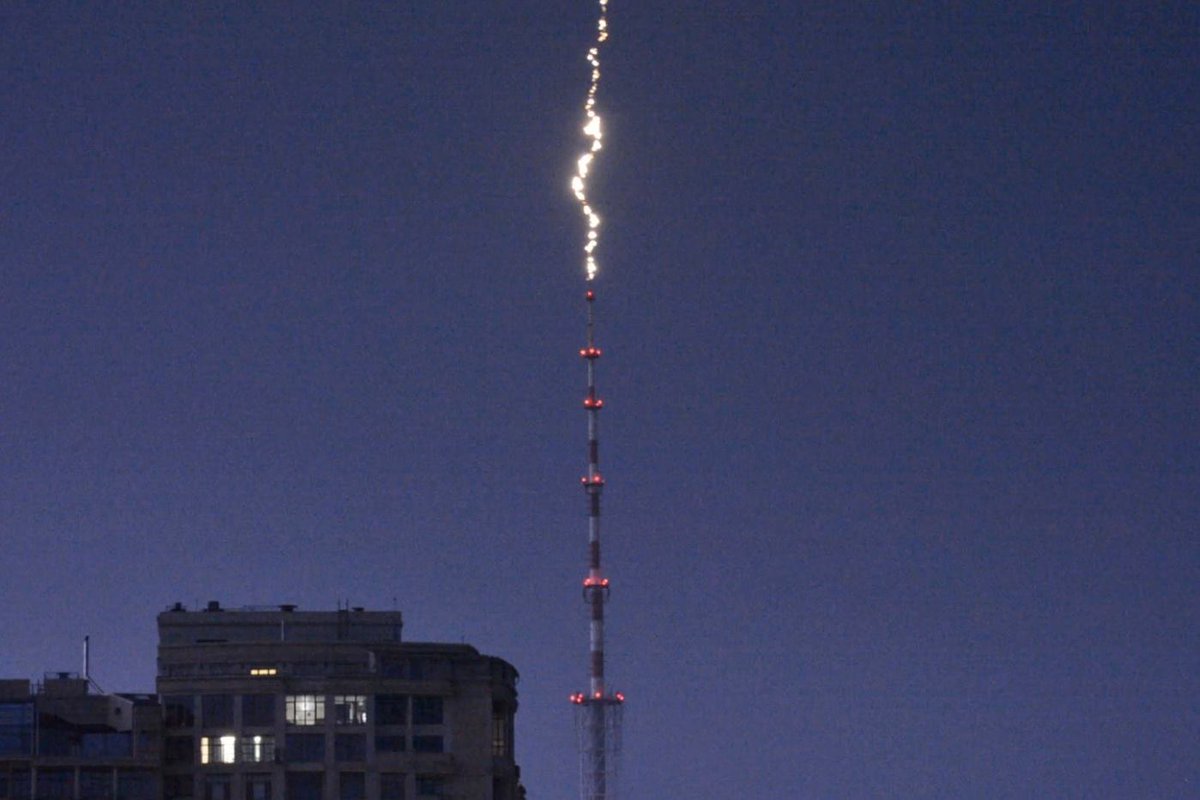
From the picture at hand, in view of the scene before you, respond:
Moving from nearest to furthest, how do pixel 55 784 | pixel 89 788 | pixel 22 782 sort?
pixel 22 782, pixel 55 784, pixel 89 788

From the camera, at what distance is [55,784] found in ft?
653

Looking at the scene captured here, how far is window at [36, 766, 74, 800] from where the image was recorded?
652 ft

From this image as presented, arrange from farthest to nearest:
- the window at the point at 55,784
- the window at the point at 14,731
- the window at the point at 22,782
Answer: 1. the window at the point at 55,784
2. the window at the point at 14,731
3. the window at the point at 22,782

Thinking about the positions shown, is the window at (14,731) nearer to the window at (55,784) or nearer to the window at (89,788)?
the window at (55,784)

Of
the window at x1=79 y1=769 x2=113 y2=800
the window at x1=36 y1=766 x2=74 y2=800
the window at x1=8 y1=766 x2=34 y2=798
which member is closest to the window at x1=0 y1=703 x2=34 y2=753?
the window at x1=8 y1=766 x2=34 y2=798

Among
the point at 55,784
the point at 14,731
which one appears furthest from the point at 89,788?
the point at 14,731

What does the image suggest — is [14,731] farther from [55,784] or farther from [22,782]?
[55,784]

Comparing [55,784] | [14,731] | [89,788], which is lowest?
[89,788]

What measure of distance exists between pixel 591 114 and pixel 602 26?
71.6 feet

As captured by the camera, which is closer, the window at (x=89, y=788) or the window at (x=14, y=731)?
the window at (x=14, y=731)

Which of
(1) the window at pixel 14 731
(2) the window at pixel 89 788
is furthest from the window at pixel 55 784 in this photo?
(1) the window at pixel 14 731

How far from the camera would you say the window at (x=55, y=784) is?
19875 cm

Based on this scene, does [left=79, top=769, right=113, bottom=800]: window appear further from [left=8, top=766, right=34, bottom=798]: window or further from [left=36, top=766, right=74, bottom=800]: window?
[left=8, top=766, right=34, bottom=798]: window

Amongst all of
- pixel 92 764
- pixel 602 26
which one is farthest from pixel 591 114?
pixel 92 764
